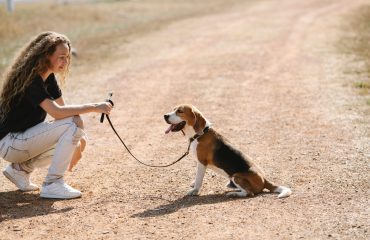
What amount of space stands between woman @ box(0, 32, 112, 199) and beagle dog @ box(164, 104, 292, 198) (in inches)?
31.6

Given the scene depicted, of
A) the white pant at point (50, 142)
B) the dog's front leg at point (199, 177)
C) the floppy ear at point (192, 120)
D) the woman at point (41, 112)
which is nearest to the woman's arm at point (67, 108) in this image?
the woman at point (41, 112)

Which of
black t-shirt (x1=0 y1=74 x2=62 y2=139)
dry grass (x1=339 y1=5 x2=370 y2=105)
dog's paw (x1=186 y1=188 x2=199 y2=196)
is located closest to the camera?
black t-shirt (x1=0 y1=74 x2=62 y2=139)

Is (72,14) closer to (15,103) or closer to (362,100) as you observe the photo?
(362,100)

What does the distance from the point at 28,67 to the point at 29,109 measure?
1.44 feet

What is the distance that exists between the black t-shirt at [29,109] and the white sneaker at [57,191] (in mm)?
637

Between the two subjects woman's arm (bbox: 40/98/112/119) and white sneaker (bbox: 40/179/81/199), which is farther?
white sneaker (bbox: 40/179/81/199)

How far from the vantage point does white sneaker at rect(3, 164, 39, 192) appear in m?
7.23

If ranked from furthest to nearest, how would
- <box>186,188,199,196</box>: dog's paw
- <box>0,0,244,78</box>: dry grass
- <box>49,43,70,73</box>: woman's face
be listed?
1. <box>0,0,244,78</box>: dry grass
2. <box>186,188,199,196</box>: dog's paw
3. <box>49,43,70,73</box>: woman's face

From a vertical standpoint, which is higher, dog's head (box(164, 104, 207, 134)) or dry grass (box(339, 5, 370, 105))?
dog's head (box(164, 104, 207, 134))

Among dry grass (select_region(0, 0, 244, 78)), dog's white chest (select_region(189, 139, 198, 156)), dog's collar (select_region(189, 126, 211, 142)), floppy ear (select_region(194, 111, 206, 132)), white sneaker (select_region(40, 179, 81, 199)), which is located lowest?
dry grass (select_region(0, 0, 244, 78))

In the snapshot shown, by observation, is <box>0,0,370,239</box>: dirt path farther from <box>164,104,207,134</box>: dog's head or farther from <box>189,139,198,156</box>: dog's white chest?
<box>164,104,207,134</box>: dog's head

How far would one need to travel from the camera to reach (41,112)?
23.0ft

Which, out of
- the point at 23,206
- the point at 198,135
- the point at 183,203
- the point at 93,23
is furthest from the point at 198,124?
the point at 93,23

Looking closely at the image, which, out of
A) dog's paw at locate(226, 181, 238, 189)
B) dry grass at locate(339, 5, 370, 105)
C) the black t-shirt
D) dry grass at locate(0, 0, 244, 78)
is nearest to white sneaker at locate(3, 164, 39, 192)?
the black t-shirt
